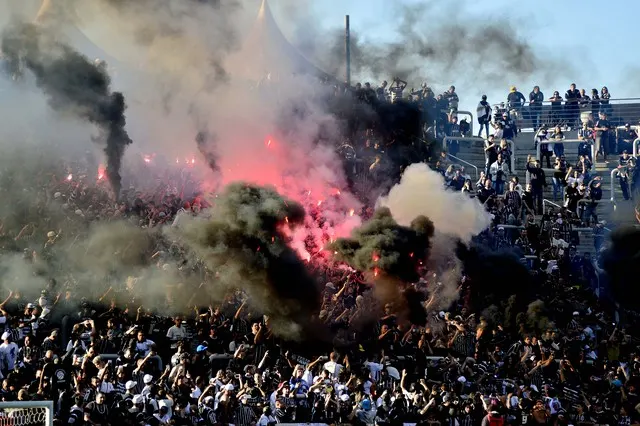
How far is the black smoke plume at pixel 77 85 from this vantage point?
32.5 m

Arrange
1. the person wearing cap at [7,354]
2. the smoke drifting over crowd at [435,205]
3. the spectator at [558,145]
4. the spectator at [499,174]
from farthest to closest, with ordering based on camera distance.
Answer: the spectator at [558,145] → the spectator at [499,174] → the smoke drifting over crowd at [435,205] → the person wearing cap at [7,354]

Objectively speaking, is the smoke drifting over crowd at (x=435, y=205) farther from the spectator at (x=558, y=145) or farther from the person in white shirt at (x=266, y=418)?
the person in white shirt at (x=266, y=418)

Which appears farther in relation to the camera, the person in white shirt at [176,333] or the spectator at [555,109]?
the spectator at [555,109]

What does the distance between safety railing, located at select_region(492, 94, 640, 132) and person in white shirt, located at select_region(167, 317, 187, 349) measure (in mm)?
18656

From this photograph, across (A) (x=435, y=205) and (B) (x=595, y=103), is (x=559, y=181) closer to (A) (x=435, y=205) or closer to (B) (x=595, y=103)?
(B) (x=595, y=103)

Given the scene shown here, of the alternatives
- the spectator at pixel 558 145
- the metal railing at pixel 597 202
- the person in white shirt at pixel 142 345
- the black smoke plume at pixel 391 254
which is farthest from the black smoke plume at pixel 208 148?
the person in white shirt at pixel 142 345

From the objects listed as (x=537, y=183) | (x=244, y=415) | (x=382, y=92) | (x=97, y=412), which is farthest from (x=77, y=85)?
(x=97, y=412)

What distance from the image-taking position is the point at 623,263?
1236 inches

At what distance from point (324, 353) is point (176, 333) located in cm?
314

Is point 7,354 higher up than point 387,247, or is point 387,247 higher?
point 387,247

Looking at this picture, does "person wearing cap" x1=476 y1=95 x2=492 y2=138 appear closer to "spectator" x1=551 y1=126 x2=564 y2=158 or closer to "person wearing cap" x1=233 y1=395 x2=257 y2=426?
"spectator" x1=551 y1=126 x2=564 y2=158

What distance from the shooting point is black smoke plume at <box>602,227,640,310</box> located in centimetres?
3089

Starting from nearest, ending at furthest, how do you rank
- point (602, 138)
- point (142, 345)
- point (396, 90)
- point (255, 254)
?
point (142, 345) → point (255, 254) → point (396, 90) → point (602, 138)

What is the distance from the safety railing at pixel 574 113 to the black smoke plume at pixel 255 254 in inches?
569
